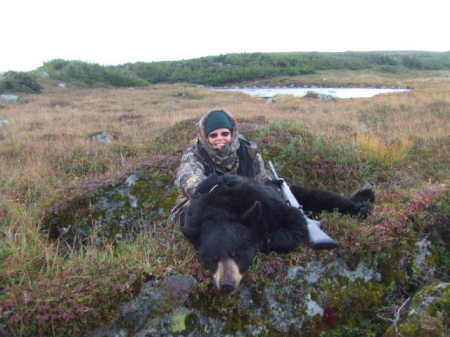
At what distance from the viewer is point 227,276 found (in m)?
2.67

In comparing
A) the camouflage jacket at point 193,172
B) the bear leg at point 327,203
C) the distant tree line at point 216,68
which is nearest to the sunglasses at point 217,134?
the camouflage jacket at point 193,172

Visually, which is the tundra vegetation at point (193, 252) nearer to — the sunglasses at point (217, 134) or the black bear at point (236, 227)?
the black bear at point (236, 227)

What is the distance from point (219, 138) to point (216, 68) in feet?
202

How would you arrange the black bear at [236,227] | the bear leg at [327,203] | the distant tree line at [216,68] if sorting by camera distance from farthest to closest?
the distant tree line at [216,68]
the bear leg at [327,203]
the black bear at [236,227]

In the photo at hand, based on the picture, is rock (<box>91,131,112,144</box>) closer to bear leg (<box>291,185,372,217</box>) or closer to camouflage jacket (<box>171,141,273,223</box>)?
camouflage jacket (<box>171,141,273,223</box>)

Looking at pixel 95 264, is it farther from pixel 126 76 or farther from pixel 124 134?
pixel 126 76

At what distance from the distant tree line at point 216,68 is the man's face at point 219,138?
35049 mm

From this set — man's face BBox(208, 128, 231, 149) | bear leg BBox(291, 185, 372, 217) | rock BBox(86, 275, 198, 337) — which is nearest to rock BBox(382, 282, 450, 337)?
bear leg BBox(291, 185, 372, 217)

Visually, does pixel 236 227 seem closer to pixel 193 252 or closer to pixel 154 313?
pixel 193 252

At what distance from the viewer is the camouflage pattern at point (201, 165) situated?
4031 millimetres

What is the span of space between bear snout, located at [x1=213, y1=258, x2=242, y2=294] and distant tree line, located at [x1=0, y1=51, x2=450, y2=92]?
36.8 metres

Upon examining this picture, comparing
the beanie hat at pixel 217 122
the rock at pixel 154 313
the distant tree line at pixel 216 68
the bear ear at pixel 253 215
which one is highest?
the distant tree line at pixel 216 68

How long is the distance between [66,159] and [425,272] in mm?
6524

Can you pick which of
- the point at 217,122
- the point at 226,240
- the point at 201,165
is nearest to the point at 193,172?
the point at 201,165
